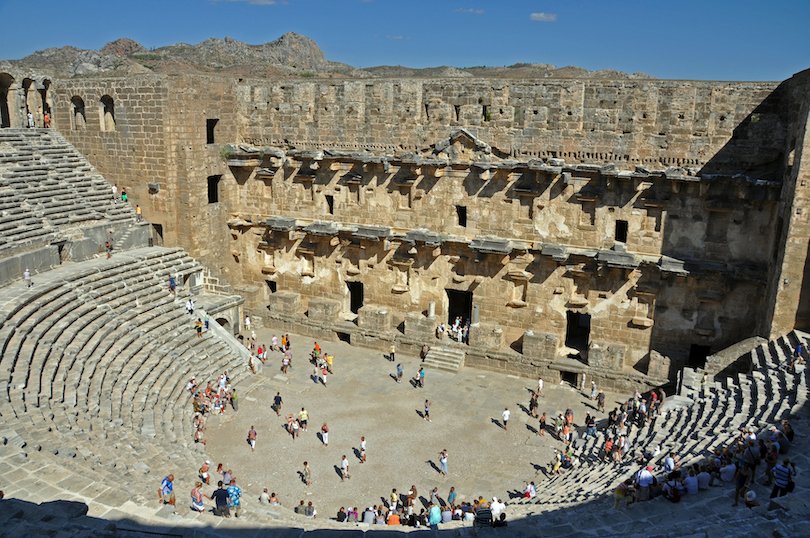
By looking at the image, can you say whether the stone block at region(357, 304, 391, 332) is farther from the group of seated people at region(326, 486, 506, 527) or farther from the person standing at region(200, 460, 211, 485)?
the person standing at region(200, 460, 211, 485)

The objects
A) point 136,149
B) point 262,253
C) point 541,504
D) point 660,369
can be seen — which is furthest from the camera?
point 262,253

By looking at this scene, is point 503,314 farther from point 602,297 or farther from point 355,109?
point 355,109

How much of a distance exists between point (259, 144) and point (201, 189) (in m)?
2.43

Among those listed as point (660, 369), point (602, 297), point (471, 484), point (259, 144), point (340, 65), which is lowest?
point (471, 484)

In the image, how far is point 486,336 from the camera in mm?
19281

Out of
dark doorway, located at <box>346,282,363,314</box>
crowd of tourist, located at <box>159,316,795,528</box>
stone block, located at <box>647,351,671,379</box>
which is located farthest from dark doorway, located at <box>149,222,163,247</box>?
stone block, located at <box>647,351,671,379</box>

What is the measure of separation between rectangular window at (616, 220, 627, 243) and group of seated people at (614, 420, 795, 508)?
7.75 meters

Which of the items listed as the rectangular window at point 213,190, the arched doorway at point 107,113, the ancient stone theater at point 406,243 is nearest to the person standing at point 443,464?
the ancient stone theater at point 406,243

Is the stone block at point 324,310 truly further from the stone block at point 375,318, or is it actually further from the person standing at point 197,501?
the person standing at point 197,501

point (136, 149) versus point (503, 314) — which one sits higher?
point (136, 149)

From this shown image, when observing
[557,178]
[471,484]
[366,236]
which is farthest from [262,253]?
[471,484]

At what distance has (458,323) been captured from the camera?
20.2m

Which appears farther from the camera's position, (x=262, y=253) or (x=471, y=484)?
(x=262, y=253)

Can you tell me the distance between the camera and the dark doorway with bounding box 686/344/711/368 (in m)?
17.7
